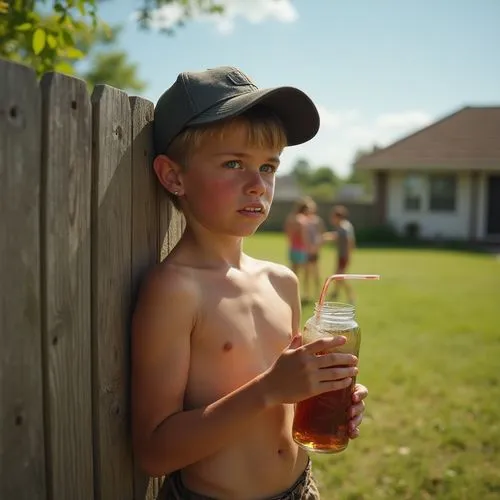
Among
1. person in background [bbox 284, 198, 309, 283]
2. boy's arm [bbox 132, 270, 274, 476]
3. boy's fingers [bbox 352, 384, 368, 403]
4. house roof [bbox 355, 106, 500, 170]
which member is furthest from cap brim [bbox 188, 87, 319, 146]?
house roof [bbox 355, 106, 500, 170]

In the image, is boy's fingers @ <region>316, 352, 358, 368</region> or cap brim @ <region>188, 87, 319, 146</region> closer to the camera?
boy's fingers @ <region>316, 352, 358, 368</region>

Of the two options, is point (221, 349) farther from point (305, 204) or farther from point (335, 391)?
point (305, 204)

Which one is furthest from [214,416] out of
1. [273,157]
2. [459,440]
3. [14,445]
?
[459,440]

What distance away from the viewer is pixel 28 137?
1.17 meters

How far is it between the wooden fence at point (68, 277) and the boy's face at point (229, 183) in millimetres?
184

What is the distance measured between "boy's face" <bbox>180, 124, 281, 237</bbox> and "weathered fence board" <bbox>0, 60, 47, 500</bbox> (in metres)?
0.55

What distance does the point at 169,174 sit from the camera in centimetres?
173

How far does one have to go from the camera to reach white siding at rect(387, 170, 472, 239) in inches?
879

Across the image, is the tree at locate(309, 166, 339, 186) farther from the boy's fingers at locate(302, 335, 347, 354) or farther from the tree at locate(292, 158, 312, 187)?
the boy's fingers at locate(302, 335, 347, 354)

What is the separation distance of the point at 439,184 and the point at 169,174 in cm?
2294

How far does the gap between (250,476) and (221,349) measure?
1.37ft

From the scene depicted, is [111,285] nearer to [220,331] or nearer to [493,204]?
[220,331]

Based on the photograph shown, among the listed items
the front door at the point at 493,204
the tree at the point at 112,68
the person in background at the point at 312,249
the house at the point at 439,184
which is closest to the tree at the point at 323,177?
the tree at the point at 112,68

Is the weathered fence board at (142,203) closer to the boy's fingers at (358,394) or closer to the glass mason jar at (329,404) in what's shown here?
the glass mason jar at (329,404)
